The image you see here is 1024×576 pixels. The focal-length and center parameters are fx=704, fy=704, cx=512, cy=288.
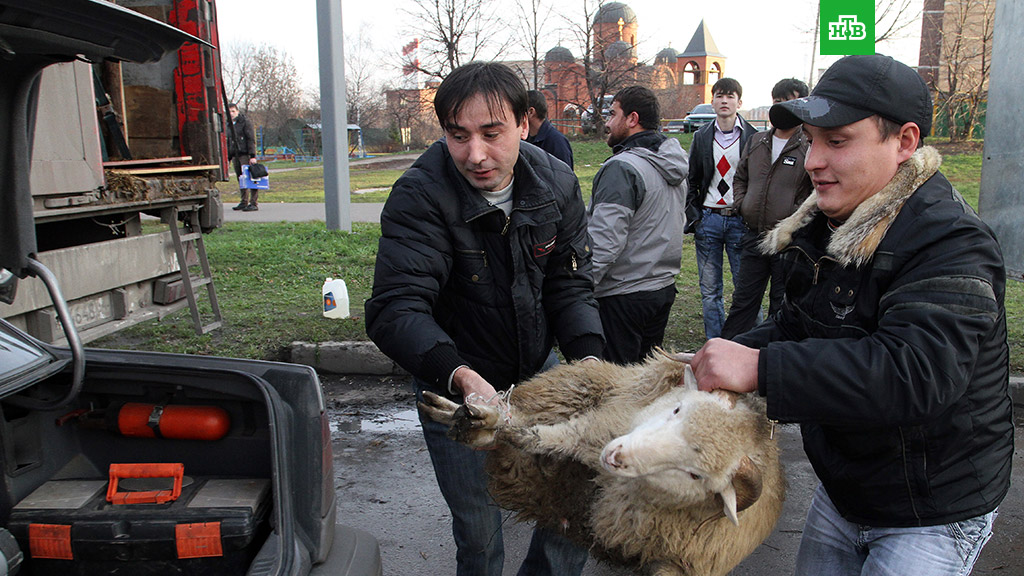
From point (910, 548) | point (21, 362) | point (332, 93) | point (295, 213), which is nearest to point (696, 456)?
point (910, 548)

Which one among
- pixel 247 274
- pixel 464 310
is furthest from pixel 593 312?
pixel 247 274

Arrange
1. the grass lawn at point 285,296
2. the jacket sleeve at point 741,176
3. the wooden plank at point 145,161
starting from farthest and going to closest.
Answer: the grass lawn at point 285,296
the wooden plank at point 145,161
the jacket sleeve at point 741,176

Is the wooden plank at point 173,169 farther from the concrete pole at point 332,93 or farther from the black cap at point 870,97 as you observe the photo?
the black cap at point 870,97

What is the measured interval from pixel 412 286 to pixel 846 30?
6433 millimetres

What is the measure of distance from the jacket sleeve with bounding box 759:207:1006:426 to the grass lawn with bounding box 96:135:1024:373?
14.5 feet

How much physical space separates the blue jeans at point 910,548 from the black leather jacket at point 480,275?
0.98 metres

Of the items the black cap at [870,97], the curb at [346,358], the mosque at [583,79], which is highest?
the mosque at [583,79]

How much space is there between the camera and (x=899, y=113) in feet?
5.43

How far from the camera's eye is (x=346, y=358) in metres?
5.94

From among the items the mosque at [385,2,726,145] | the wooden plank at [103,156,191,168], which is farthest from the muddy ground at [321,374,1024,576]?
the mosque at [385,2,726,145]

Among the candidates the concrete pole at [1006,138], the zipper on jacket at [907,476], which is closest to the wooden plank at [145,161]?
the zipper on jacket at [907,476]

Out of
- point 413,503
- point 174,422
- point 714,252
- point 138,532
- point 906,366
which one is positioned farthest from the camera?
point 714,252

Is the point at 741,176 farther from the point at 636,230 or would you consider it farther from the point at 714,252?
the point at 636,230

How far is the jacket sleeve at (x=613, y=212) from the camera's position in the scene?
4223 millimetres
